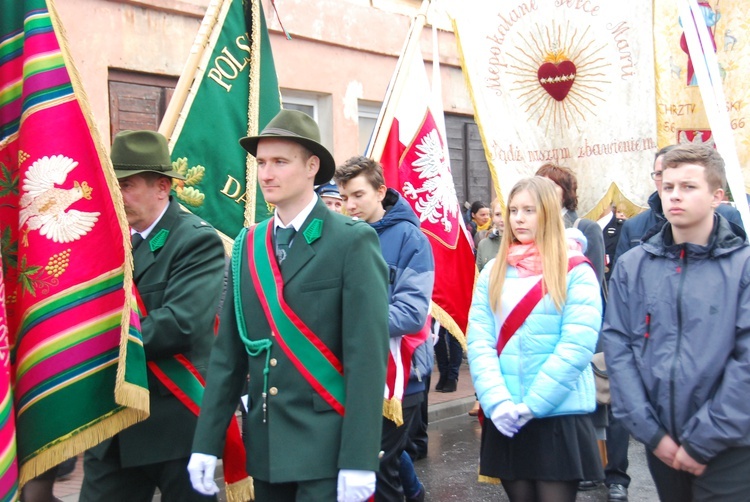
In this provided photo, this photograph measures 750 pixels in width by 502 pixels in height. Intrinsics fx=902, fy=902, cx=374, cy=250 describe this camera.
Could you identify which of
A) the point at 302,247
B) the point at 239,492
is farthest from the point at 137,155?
the point at 239,492

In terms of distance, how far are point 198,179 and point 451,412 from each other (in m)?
4.19

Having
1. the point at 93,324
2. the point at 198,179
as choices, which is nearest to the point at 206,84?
the point at 198,179

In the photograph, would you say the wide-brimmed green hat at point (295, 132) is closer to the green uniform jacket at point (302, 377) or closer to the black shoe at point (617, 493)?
the green uniform jacket at point (302, 377)

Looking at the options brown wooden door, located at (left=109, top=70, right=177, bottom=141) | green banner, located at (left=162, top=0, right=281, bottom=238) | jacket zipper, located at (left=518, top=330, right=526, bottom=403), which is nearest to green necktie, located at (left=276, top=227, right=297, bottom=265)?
jacket zipper, located at (left=518, top=330, right=526, bottom=403)

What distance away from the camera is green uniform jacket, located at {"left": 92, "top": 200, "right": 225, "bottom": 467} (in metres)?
3.56

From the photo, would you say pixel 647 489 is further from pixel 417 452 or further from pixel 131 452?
pixel 131 452

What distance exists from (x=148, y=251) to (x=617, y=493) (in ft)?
11.5

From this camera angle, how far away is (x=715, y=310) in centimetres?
331

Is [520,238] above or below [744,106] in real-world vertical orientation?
below

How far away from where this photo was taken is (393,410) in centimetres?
452

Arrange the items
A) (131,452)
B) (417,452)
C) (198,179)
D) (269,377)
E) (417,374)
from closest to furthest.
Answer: (269,377) → (131,452) → (417,374) → (198,179) → (417,452)

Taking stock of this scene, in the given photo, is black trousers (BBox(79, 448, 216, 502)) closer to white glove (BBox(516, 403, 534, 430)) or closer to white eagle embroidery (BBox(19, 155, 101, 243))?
white eagle embroidery (BBox(19, 155, 101, 243))

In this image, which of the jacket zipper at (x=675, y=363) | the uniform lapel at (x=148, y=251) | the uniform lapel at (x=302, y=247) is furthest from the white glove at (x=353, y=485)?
the uniform lapel at (x=148, y=251)

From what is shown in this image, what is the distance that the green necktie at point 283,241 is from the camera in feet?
10.5
